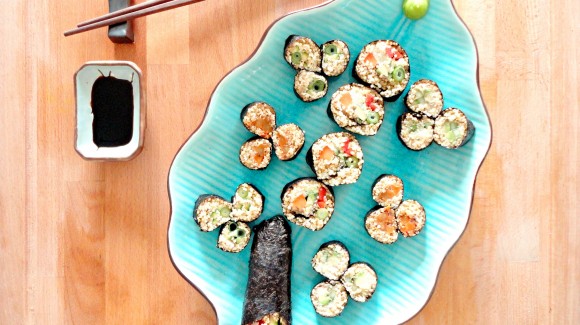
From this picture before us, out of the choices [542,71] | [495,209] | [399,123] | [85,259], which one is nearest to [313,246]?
[399,123]

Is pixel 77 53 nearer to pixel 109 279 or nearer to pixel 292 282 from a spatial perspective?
pixel 109 279

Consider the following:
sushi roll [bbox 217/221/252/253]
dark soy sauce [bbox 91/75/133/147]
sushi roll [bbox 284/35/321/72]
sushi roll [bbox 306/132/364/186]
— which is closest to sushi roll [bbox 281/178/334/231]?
sushi roll [bbox 306/132/364/186]

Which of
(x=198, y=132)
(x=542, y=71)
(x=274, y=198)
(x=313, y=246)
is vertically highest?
(x=542, y=71)

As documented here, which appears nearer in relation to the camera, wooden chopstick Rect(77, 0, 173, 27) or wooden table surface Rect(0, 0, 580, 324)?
wooden chopstick Rect(77, 0, 173, 27)

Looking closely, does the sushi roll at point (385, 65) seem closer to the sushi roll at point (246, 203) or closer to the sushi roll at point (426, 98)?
the sushi roll at point (426, 98)

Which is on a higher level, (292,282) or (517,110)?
(517,110)

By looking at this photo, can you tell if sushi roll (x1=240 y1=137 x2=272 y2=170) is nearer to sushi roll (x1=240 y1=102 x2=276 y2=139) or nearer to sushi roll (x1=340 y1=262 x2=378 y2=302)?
sushi roll (x1=240 y1=102 x2=276 y2=139)
